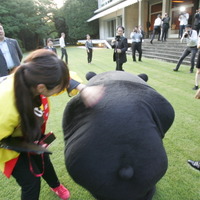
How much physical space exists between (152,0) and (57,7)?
21.1 metres

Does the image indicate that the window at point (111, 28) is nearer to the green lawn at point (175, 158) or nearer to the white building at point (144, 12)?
the white building at point (144, 12)

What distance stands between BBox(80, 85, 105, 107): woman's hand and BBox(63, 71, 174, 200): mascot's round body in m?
0.04

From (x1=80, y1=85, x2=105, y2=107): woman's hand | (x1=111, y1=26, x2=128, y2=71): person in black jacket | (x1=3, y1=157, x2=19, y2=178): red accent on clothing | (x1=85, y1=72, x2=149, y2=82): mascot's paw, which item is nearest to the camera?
(x1=80, y1=85, x2=105, y2=107): woman's hand

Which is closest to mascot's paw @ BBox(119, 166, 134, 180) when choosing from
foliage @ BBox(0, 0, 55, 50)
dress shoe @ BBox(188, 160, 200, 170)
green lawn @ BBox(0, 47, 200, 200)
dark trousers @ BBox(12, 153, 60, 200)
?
dark trousers @ BBox(12, 153, 60, 200)

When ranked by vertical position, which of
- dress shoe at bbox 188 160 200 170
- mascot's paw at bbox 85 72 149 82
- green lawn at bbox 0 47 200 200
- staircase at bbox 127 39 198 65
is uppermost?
mascot's paw at bbox 85 72 149 82

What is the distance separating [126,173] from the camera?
1188mm

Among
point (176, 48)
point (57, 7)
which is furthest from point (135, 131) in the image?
point (57, 7)

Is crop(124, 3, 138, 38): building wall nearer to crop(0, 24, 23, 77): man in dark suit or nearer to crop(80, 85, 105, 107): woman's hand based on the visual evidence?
crop(0, 24, 23, 77): man in dark suit

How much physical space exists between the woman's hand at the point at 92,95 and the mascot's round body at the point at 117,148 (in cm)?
4

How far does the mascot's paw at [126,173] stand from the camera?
1.19 m

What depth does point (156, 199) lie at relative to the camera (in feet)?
7.17

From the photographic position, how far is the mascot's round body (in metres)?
1.25

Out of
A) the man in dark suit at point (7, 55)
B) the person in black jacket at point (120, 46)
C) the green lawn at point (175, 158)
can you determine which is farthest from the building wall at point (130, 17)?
the man in dark suit at point (7, 55)

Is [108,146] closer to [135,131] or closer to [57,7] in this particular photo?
[135,131]
